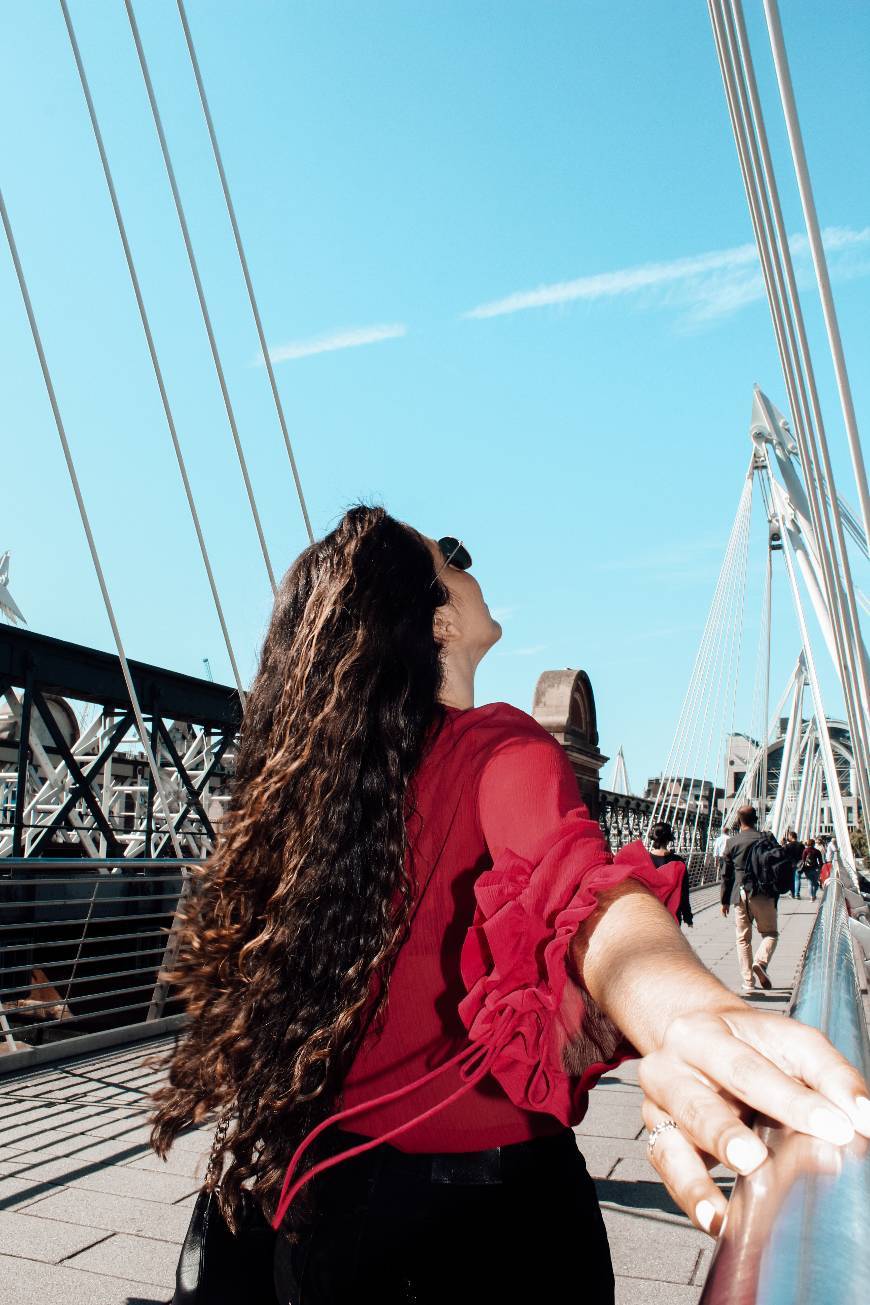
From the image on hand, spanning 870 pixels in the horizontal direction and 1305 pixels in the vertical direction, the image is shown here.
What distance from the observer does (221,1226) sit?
1.44 m

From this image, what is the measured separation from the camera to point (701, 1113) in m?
0.60

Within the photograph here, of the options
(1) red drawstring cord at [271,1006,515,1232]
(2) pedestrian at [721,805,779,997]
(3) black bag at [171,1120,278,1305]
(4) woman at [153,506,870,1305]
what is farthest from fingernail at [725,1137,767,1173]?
(2) pedestrian at [721,805,779,997]

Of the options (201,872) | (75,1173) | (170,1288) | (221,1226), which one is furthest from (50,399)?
(221,1226)

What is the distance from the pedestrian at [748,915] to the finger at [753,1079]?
9.13 meters

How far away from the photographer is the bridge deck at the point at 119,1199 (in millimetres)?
3109

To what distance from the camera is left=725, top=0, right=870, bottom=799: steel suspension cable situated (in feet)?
15.2

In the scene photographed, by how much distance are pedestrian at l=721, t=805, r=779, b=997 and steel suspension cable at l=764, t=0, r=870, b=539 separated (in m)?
5.76

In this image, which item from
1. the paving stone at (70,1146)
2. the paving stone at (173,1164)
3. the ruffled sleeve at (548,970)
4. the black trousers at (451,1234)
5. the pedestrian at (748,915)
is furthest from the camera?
the pedestrian at (748,915)

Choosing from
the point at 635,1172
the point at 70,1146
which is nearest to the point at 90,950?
the point at 70,1146

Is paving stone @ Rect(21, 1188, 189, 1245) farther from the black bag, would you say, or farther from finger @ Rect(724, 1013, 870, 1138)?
finger @ Rect(724, 1013, 870, 1138)

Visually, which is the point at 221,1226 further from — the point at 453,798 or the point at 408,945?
the point at 453,798

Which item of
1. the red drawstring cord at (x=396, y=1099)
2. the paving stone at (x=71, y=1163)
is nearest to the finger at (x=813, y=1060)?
the red drawstring cord at (x=396, y=1099)

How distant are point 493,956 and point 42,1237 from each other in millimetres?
3168

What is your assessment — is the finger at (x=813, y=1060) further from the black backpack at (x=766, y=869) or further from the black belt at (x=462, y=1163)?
the black backpack at (x=766, y=869)
